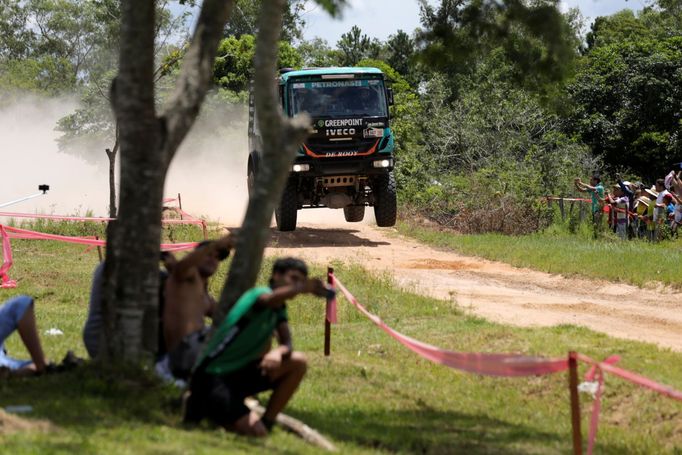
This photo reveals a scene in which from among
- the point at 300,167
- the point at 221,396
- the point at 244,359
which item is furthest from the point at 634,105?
the point at 221,396

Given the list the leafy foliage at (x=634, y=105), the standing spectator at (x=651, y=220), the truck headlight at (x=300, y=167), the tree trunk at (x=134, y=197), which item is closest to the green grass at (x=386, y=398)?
the tree trunk at (x=134, y=197)

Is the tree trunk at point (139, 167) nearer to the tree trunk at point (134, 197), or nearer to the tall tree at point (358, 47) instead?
the tree trunk at point (134, 197)

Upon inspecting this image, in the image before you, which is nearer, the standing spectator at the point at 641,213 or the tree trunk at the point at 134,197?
the tree trunk at the point at 134,197

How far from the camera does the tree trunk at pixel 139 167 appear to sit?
23.9ft

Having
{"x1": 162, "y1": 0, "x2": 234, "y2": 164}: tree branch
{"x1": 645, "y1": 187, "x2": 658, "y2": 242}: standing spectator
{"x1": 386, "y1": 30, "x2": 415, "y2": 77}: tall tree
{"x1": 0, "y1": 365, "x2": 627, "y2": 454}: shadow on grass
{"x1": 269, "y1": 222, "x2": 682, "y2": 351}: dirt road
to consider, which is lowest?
{"x1": 0, "y1": 365, "x2": 627, "y2": 454}: shadow on grass

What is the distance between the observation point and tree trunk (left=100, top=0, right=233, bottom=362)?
729 cm

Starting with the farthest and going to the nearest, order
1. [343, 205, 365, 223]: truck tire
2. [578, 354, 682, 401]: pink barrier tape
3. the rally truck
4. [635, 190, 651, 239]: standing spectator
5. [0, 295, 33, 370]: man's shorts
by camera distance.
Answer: [343, 205, 365, 223]: truck tire
[635, 190, 651, 239]: standing spectator
the rally truck
[0, 295, 33, 370]: man's shorts
[578, 354, 682, 401]: pink barrier tape

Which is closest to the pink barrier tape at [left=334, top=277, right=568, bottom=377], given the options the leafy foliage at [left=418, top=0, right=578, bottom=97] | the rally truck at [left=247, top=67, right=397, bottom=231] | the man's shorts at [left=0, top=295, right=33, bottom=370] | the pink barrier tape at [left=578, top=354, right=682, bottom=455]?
the pink barrier tape at [left=578, top=354, right=682, bottom=455]

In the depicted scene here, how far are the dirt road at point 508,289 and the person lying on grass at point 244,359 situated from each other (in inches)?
269

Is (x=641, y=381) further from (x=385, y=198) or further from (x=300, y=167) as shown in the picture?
(x=385, y=198)

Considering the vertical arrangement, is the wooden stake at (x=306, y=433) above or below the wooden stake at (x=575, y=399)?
below

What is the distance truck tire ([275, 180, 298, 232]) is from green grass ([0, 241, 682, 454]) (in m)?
7.24

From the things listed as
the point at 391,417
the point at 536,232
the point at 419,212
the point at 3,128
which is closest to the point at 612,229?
the point at 536,232

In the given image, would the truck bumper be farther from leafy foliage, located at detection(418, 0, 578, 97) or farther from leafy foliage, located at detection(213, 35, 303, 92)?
leafy foliage, located at detection(213, 35, 303, 92)
